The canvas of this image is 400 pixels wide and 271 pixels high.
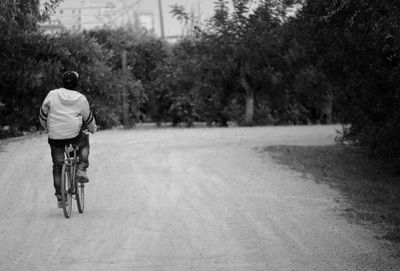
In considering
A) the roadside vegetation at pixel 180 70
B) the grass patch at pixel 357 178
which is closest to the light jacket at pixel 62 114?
the grass patch at pixel 357 178

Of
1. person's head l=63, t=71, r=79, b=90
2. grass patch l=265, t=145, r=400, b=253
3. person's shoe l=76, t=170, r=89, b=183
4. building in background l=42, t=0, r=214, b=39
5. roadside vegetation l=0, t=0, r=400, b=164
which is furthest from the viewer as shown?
building in background l=42, t=0, r=214, b=39

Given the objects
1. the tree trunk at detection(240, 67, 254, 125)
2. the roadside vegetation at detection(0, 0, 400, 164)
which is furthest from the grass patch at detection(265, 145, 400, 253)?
the tree trunk at detection(240, 67, 254, 125)

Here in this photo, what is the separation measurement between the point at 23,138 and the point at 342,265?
12.8 meters

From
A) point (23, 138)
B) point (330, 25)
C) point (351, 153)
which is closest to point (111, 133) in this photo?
point (23, 138)

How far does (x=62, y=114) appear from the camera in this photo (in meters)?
10.1

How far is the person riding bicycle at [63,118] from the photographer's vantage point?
399 inches

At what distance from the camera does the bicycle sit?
33.2ft

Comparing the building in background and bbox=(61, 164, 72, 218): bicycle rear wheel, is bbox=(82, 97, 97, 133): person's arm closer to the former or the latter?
bbox=(61, 164, 72, 218): bicycle rear wheel

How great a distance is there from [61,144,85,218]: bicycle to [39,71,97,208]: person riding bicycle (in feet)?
0.37

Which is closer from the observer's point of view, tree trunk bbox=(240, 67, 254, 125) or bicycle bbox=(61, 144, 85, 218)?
bicycle bbox=(61, 144, 85, 218)

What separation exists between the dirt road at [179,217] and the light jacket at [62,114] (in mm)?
1032

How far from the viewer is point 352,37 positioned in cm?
1247

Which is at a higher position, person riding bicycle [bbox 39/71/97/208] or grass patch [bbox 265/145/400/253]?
person riding bicycle [bbox 39/71/97/208]

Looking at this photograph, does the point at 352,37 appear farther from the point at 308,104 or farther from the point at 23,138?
the point at 308,104
